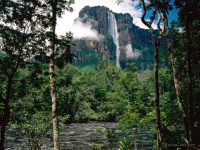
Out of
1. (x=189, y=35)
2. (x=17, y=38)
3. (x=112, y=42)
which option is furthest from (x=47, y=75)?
(x=112, y=42)

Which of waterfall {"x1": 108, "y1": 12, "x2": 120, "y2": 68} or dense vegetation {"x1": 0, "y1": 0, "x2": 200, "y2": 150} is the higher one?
waterfall {"x1": 108, "y1": 12, "x2": 120, "y2": 68}

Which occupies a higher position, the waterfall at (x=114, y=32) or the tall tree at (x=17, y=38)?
the waterfall at (x=114, y=32)

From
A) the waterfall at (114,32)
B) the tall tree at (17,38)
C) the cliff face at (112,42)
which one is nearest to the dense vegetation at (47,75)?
the tall tree at (17,38)

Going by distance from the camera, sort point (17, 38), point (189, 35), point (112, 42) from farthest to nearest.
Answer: point (112, 42) → point (189, 35) → point (17, 38)

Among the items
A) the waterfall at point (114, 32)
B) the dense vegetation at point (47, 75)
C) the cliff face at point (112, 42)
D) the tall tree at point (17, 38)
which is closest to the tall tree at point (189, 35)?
the dense vegetation at point (47, 75)

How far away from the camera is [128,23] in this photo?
7672 inches

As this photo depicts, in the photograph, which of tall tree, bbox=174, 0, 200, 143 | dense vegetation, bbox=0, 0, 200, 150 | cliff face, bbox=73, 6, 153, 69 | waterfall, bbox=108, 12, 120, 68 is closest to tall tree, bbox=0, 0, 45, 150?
dense vegetation, bbox=0, 0, 200, 150

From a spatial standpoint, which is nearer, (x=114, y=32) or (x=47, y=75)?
(x=47, y=75)

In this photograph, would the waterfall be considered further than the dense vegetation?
Yes

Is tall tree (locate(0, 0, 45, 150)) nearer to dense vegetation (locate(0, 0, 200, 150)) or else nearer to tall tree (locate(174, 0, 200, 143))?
dense vegetation (locate(0, 0, 200, 150))

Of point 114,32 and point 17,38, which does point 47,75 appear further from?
point 114,32

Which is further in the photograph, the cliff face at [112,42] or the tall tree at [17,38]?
the cliff face at [112,42]

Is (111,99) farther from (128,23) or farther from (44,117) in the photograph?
(128,23)

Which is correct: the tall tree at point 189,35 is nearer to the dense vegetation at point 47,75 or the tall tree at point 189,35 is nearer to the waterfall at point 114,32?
the dense vegetation at point 47,75
